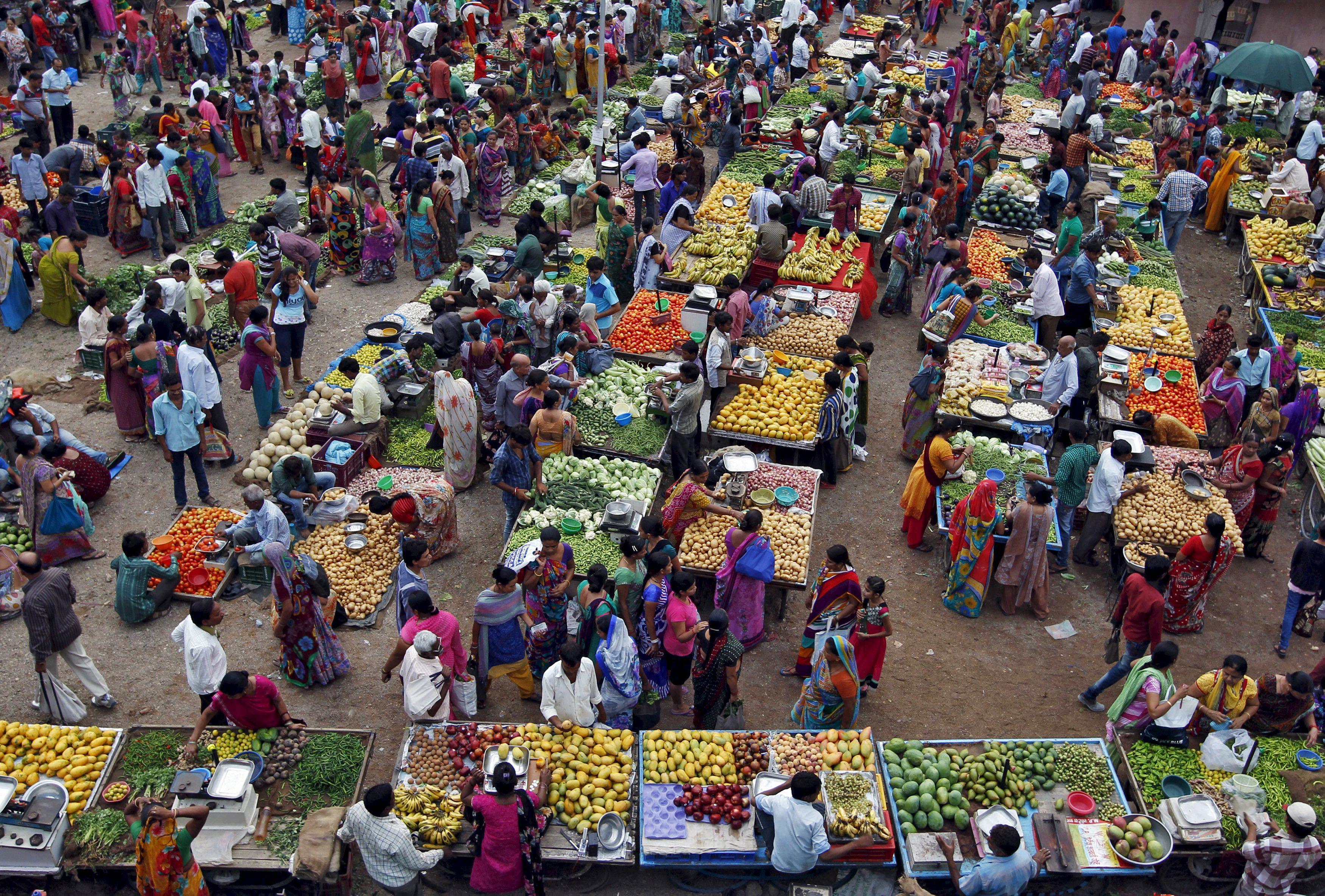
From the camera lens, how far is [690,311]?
13.3 metres

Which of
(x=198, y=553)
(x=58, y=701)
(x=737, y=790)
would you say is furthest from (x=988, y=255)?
(x=58, y=701)

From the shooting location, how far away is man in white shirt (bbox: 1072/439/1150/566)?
417 inches

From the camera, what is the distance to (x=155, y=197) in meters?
15.3

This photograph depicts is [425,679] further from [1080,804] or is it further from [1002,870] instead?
[1080,804]

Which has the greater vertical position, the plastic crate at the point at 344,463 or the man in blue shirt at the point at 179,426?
the man in blue shirt at the point at 179,426

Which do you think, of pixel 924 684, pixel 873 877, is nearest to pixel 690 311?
pixel 924 684

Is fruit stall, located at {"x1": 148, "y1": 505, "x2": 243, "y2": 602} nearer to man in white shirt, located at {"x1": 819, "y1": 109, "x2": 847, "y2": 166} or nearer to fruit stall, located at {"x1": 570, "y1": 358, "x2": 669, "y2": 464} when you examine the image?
fruit stall, located at {"x1": 570, "y1": 358, "x2": 669, "y2": 464}

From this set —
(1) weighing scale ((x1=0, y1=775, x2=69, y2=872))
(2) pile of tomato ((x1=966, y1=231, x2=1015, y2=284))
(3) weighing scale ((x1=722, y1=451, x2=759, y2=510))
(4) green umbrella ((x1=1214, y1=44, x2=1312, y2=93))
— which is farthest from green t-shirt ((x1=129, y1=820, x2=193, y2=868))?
(4) green umbrella ((x1=1214, y1=44, x2=1312, y2=93))

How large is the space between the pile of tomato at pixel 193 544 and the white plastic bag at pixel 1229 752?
8752mm

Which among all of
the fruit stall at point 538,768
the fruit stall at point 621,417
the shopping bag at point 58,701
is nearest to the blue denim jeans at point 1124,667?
the fruit stall at point 538,768

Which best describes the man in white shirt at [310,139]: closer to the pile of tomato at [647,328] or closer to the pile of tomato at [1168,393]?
the pile of tomato at [647,328]

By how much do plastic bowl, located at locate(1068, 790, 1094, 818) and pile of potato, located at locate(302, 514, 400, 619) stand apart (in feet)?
20.9

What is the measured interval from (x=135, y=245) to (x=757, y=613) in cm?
1172

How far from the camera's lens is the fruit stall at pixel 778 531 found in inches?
392
